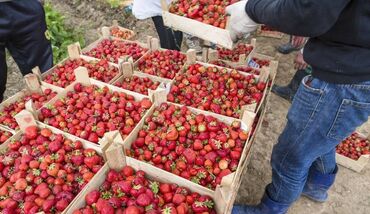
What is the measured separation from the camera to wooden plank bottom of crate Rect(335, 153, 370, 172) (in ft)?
9.94

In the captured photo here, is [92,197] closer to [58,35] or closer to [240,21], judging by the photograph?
[240,21]

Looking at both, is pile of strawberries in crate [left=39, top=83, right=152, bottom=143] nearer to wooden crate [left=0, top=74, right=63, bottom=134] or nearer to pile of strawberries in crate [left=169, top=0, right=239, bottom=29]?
wooden crate [left=0, top=74, right=63, bottom=134]

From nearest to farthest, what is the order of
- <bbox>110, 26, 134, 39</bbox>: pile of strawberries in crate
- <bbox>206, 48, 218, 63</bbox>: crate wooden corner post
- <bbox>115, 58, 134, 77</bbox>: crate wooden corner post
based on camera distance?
1. <bbox>115, 58, 134, 77</bbox>: crate wooden corner post
2. <bbox>206, 48, 218, 63</bbox>: crate wooden corner post
3. <bbox>110, 26, 134, 39</bbox>: pile of strawberries in crate

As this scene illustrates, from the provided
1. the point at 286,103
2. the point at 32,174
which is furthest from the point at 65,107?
the point at 286,103

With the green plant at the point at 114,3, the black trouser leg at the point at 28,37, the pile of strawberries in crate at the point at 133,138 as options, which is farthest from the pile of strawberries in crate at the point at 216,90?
the green plant at the point at 114,3

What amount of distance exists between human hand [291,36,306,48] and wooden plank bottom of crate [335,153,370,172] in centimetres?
229

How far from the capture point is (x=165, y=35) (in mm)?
3982

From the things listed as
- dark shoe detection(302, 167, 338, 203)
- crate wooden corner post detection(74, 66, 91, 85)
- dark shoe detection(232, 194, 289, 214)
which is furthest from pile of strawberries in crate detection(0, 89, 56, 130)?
dark shoe detection(302, 167, 338, 203)

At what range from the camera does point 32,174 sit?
1755 mm

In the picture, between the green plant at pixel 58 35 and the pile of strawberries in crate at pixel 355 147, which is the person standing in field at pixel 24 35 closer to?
the green plant at pixel 58 35

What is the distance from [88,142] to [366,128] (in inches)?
137

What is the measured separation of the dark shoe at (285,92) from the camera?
405 cm

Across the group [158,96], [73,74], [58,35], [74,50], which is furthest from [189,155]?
[58,35]

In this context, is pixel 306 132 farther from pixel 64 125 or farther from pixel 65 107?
pixel 65 107
